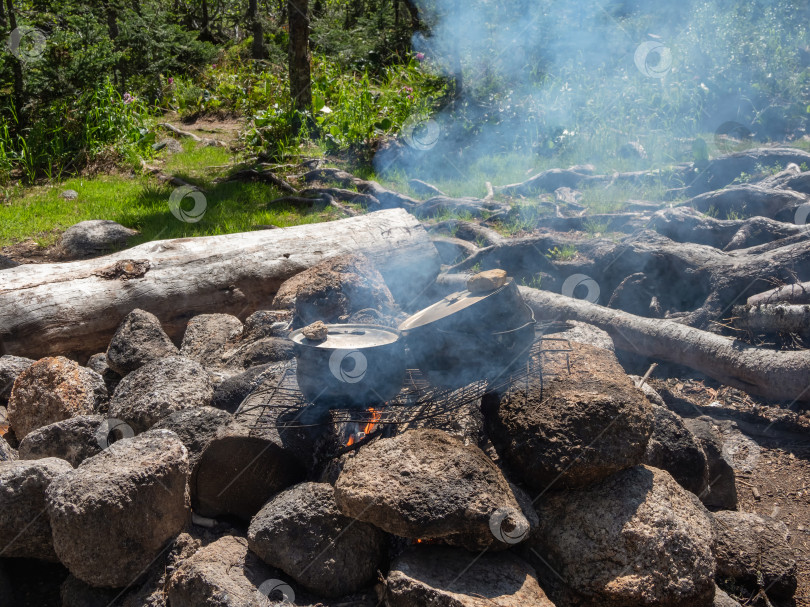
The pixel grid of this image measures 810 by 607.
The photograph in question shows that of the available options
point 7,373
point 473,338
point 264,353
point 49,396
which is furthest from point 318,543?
point 7,373

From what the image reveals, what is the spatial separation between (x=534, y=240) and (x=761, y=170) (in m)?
3.91

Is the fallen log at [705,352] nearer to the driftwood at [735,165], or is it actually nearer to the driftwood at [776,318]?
the driftwood at [776,318]

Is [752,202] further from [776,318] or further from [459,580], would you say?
[459,580]

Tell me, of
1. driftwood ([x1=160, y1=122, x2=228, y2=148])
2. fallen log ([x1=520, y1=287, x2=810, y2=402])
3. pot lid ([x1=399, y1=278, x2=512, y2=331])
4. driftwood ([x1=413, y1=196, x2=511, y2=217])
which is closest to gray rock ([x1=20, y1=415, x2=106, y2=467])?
pot lid ([x1=399, y1=278, x2=512, y2=331])

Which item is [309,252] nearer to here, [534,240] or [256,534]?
[534,240]

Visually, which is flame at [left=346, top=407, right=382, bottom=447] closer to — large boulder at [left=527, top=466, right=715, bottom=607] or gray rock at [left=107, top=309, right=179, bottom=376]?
large boulder at [left=527, top=466, right=715, bottom=607]

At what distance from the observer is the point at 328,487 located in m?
2.61

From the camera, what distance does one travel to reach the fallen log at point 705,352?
4.23 m

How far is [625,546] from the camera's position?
2404 mm

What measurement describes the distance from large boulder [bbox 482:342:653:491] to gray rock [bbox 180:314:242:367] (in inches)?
81.9

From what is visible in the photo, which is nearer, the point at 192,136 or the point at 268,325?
the point at 268,325

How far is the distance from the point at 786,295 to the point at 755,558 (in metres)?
2.82

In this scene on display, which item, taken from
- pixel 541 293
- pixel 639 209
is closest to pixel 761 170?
pixel 639 209

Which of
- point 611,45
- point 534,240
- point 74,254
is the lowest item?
point 74,254
